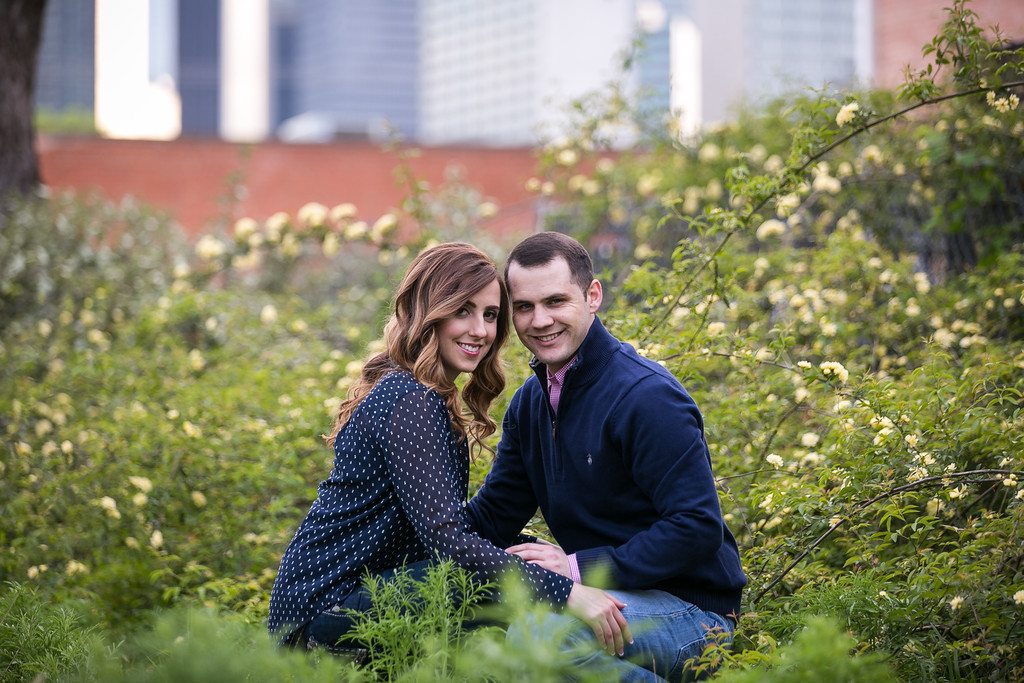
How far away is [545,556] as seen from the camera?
2.35m

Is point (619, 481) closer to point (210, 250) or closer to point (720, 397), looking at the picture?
point (720, 397)

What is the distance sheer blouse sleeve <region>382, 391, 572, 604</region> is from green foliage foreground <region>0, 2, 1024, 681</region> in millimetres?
182

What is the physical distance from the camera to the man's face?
8.31ft

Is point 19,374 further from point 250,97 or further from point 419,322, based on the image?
point 250,97

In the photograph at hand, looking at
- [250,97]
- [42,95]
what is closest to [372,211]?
[42,95]

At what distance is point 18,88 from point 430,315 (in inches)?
297

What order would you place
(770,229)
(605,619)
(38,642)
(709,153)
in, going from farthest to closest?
(709,153)
(770,229)
(38,642)
(605,619)

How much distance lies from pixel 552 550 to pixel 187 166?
16.2 metres

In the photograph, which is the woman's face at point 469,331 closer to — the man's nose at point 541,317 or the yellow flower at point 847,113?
the man's nose at point 541,317

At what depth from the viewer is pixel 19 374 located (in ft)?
18.5

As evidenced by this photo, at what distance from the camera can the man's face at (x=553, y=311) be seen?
2.53 m

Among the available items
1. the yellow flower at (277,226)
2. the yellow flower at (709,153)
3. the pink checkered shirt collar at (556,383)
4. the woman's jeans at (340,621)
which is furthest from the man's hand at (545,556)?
the yellow flower at (709,153)

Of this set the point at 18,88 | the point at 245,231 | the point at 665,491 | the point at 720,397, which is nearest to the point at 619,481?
the point at 665,491

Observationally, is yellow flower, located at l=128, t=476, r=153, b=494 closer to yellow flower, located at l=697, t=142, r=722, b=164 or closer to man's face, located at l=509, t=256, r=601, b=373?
man's face, located at l=509, t=256, r=601, b=373
